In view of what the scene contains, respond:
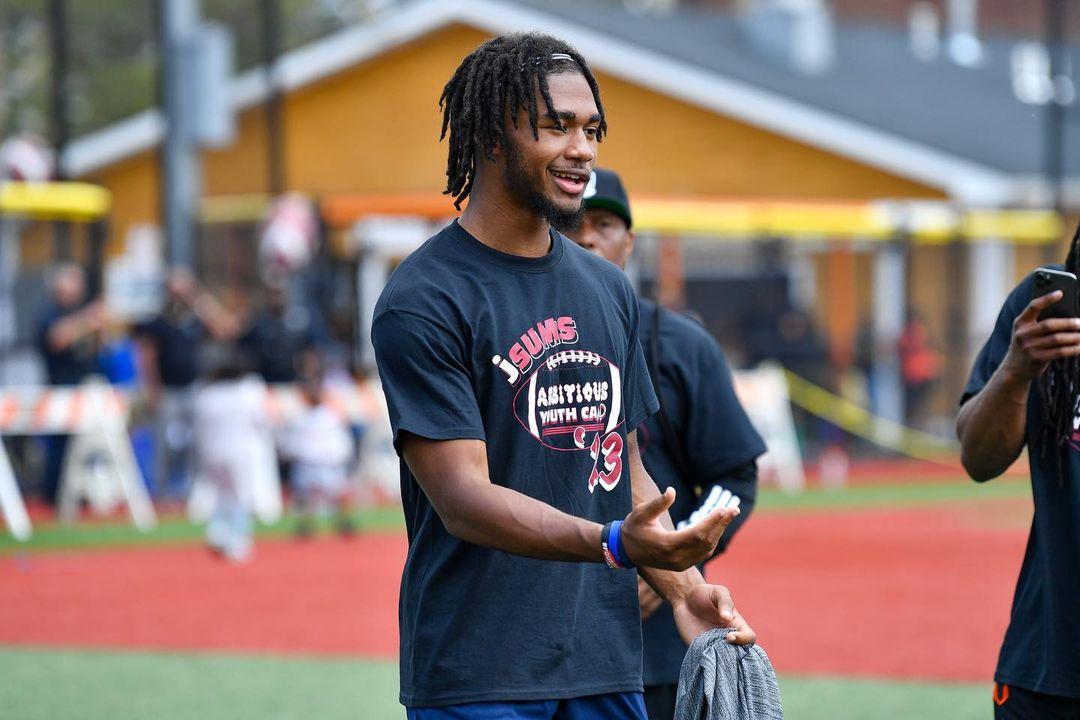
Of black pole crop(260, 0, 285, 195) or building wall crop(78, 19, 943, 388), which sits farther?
building wall crop(78, 19, 943, 388)

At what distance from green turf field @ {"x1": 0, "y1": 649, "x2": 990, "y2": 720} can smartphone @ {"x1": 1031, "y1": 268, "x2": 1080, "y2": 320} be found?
4.66m

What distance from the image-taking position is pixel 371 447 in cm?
1986

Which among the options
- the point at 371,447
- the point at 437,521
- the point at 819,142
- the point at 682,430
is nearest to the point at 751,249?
the point at 819,142

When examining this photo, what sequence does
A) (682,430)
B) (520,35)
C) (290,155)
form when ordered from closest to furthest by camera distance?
(520,35) → (682,430) → (290,155)

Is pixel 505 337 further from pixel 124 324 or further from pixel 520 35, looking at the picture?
pixel 124 324

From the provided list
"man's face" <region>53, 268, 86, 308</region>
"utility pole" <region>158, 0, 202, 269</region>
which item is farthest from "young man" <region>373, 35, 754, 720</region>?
"utility pole" <region>158, 0, 202, 269</region>

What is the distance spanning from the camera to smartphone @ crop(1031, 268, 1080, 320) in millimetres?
3947

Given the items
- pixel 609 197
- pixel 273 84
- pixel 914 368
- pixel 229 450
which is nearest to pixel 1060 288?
pixel 609 197

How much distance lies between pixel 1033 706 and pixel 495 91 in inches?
74.7

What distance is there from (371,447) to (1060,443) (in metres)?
16.0

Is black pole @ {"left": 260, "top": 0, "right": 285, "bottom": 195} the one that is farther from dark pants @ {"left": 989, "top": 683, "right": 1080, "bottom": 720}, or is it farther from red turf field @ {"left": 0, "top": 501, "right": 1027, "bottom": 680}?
dark pants @ {"left": 989, "top": 683, "right": 1080, "bottom": 720}

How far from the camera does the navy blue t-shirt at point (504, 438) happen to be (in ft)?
11.8

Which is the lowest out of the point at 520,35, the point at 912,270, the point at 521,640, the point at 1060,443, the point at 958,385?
the point at 958,385

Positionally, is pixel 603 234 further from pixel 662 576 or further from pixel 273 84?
pixel 273 84
